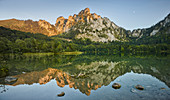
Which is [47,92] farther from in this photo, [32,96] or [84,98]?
[84,98]

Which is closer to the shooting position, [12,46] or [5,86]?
[5,86]

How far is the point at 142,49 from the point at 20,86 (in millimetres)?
213451

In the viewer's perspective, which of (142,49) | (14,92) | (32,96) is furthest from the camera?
(142,49)

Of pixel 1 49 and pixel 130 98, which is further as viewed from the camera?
pixel 1 49

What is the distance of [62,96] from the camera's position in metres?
15.4

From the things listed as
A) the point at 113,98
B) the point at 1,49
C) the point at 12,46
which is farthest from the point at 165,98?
the point at 12,46

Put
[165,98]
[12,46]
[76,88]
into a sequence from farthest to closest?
1. [12,46]
2. [76,88]
3. [165,98]

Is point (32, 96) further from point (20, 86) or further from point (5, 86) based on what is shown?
point (5, 86)

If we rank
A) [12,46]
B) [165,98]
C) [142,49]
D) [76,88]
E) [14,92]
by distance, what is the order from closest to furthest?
[165,98], [14,92], [76,88], [12,46], [142,49]

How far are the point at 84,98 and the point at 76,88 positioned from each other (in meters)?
4.17

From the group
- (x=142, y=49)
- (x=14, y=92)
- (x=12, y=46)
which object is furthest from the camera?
(x=142, y=49)

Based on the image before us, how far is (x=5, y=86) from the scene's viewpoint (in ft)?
61.6

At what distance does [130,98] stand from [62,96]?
942 centimetres

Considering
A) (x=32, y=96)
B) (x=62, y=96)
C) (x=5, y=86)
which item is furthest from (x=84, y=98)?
(x=5, y=86)
